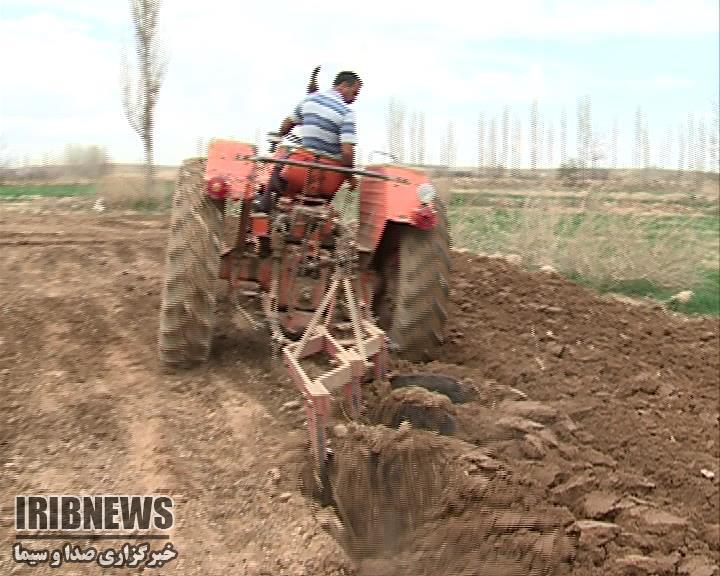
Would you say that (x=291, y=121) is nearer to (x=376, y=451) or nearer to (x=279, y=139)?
(x=279, y=139)

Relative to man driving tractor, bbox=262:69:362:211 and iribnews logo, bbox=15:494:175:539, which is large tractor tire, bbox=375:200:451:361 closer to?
man driving tractor, bbox=262:69:362:211

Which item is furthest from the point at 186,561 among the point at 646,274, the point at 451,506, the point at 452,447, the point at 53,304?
the point at 646,274

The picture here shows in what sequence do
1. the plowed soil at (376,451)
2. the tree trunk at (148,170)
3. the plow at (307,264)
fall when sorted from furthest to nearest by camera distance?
the tree trunk at (148,170), the plow at (307,264), the plowed soil at (376,451)

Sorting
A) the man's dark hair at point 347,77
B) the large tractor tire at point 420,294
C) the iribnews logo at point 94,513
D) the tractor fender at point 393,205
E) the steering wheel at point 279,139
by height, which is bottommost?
the iribnews logo at point 94,513

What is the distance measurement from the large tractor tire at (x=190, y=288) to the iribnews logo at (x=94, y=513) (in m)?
1.40

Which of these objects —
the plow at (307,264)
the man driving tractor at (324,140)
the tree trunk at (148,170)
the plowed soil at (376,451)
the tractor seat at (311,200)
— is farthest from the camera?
the tree trunk at (148,170)

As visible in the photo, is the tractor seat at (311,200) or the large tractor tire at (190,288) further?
the tractor seat at (311,200)

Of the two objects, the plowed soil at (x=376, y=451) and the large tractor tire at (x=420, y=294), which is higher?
the large tractor tire at (x=420, y=294)

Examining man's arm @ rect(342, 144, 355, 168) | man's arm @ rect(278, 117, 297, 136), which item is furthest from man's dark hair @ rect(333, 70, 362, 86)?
man's arm @ rect(278, 117, 297, 136)

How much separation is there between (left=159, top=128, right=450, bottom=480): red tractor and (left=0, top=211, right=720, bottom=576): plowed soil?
9.7 inches

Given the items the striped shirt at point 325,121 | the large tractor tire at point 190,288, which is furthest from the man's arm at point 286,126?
the large tractor tire at point 190,288

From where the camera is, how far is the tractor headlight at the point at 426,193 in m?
5.19

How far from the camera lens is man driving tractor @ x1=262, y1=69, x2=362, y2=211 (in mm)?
4789

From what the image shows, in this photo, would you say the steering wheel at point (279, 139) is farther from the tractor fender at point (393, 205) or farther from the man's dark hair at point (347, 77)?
the tractor fender at point (393, 205)
